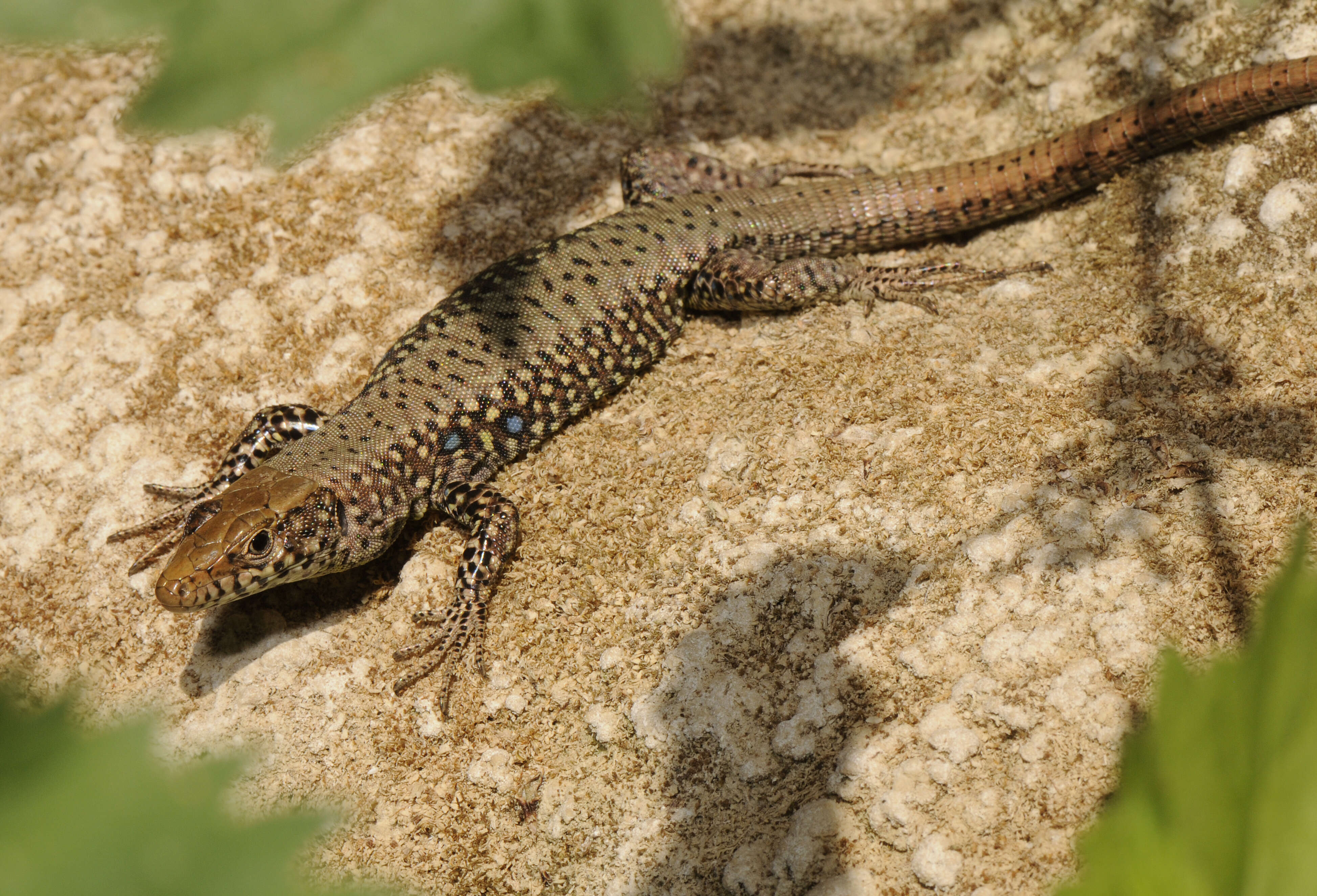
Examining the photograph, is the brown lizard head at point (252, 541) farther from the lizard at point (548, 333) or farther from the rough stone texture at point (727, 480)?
the rough stone texture at point (727, 480)

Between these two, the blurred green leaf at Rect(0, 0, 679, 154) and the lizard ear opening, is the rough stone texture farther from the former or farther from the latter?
the blurred green leaf at Rect(0, 0, 679, 154)

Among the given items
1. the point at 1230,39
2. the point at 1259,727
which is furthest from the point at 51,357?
the point at 1230,39

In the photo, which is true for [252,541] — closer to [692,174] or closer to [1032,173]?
[692,174]

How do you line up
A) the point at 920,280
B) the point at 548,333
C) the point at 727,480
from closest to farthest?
the point at 727,480 → the point at 548,333 → the point at 920,280

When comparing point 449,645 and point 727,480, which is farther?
point 727,480

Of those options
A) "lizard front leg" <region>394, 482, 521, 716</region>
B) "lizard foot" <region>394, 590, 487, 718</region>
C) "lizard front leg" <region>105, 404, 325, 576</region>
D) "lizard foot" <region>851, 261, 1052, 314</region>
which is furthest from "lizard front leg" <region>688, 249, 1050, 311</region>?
"lizard front leg" <region>105, 404, 325, 576</region>

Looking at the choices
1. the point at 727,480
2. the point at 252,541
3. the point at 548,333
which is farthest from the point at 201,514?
the point at 727,480

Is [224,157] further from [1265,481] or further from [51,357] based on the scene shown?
[1265,481]
